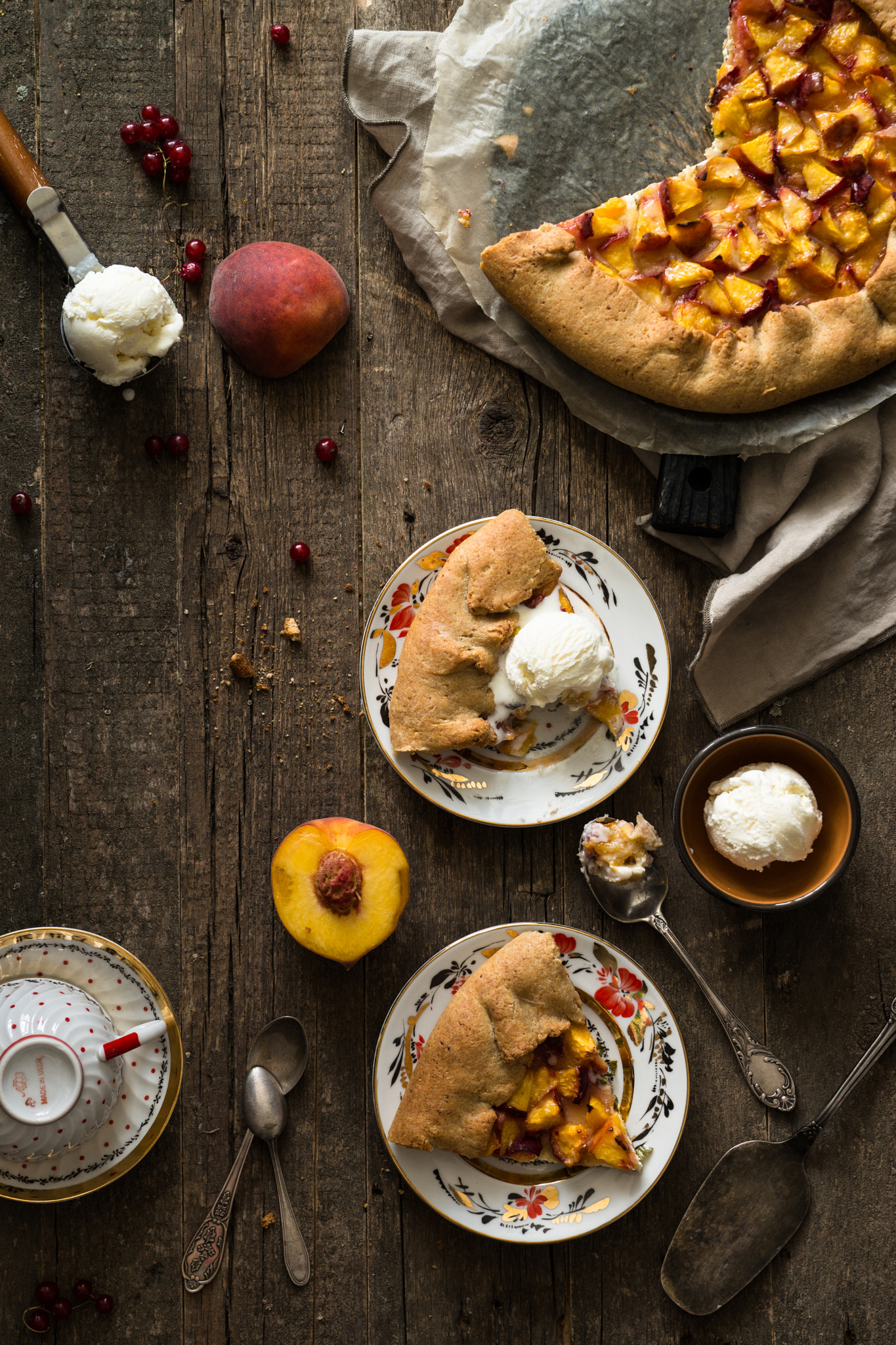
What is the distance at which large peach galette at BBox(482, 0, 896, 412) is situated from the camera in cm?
176

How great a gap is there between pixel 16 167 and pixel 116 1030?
74.4 inches

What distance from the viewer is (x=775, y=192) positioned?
182cm

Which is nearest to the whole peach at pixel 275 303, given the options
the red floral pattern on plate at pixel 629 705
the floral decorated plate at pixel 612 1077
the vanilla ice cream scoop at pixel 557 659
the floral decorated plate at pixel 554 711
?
the floral decorated plate at pixel 554 711

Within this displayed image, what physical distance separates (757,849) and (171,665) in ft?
4.48

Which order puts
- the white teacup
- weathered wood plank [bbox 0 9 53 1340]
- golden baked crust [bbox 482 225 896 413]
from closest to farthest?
the white teacup < golden baked crust [bbox 482 225 896 413] < weathered wood plank [bbox 0 9 53 1340]

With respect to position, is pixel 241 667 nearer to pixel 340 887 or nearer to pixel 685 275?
pixel 340 887

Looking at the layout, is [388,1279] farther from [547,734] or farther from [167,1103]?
[547,734]

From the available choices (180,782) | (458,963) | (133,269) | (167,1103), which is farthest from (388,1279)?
(133,269)

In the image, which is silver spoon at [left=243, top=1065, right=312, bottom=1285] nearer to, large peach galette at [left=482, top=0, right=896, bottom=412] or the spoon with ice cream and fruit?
the spoon with ice cream and fruit

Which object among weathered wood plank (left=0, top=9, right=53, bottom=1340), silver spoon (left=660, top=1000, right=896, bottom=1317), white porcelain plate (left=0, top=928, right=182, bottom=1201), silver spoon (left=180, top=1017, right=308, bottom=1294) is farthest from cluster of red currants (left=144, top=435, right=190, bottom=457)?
silver spoon (left=660, top=1000, right=896, bottom=1317)

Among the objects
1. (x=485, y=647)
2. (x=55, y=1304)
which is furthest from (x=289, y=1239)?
(x=485, y=647)

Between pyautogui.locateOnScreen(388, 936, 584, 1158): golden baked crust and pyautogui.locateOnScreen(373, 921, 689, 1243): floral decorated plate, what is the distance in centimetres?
8

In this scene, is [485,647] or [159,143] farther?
[159,143]

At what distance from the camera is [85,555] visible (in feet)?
6.48
